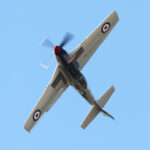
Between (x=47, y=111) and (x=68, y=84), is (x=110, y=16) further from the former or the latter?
(x=47, y=111)

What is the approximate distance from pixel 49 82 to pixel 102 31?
Result: 5083mm

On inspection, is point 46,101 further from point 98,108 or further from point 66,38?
point 66,38

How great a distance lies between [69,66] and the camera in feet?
111

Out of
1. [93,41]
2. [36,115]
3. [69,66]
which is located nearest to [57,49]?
[69,66]

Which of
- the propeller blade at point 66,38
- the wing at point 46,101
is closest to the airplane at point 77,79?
the wing at point 46,101

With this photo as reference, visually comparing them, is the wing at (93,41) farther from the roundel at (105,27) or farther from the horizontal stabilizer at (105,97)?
the horizontal stabilizer at (105,97)

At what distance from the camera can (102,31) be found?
118 feet

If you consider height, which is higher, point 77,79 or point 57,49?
point 57,49

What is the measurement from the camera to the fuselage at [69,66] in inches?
1301

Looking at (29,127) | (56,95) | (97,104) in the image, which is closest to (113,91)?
(97,104)

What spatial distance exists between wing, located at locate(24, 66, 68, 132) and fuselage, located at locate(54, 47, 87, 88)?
1.47m

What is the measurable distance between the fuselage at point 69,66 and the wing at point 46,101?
4.81 feet

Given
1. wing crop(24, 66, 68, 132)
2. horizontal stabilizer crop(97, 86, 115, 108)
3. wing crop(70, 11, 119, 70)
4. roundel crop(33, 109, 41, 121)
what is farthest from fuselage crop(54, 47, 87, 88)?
roundel crop(33, 109, 41, 121)

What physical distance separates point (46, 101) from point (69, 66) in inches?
151
